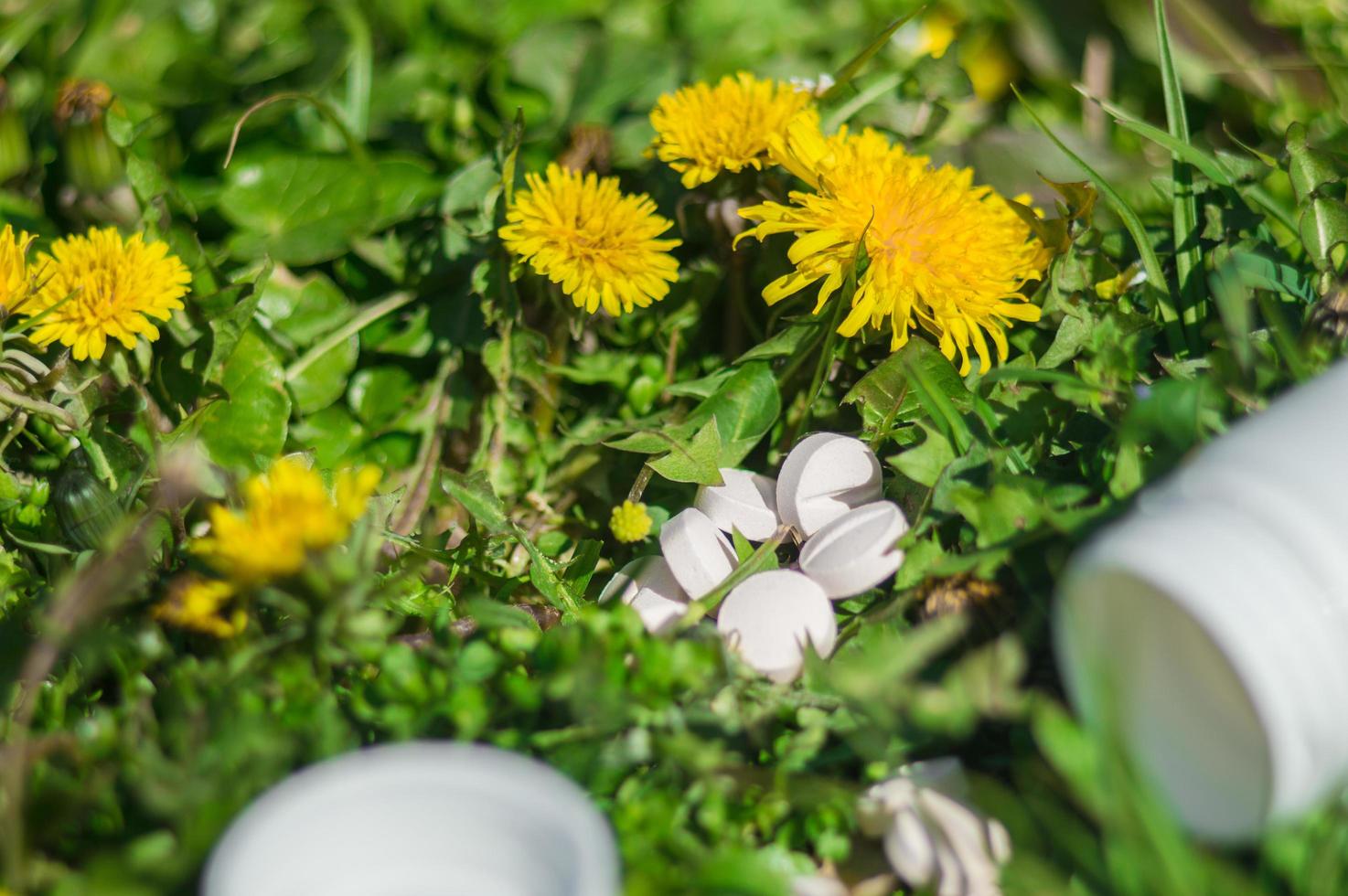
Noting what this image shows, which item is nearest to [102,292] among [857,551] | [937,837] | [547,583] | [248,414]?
[248,414]

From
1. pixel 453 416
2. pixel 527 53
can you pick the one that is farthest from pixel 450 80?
pixel 453 416

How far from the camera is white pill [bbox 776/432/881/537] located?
0.86 m

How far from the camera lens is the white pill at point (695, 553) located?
2.76 ft

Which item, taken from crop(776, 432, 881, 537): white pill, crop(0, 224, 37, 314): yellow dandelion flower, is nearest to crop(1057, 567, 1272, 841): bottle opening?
crop(776, 432, 881, 537): white pill

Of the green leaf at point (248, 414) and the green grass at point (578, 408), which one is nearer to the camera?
the green grass at point (578, 408)

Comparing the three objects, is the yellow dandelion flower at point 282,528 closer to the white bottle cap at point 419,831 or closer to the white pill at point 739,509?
the white bottle cap at point 419,831

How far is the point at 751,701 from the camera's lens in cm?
73

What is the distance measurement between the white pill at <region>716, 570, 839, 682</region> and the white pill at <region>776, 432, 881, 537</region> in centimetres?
8

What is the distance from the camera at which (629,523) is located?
2.97ft

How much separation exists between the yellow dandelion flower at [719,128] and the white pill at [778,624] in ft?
Result: 1.17

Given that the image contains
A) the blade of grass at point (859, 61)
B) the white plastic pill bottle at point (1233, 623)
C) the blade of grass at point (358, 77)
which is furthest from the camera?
the blade of grass at point (358, 77)

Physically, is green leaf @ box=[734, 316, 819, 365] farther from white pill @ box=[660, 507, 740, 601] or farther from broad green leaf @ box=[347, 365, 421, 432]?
broad green leaf @ box=[347, 365, 421, 432]

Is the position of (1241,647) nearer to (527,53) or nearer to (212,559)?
(212,559)

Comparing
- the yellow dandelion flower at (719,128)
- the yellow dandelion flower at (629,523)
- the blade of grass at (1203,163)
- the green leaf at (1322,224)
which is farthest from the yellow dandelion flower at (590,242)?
the green leaf at (1322,224)
